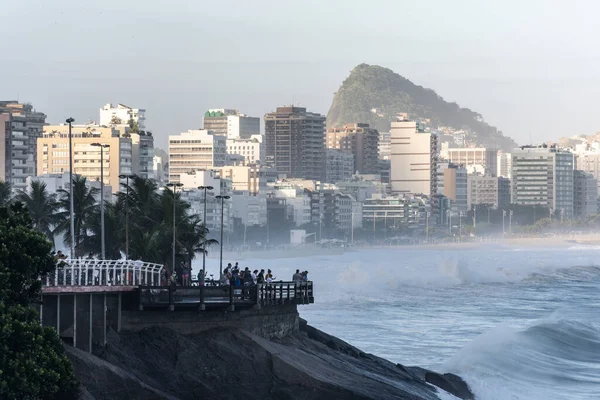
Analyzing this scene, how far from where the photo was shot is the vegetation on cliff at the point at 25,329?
1043 inches

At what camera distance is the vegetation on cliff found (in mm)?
26500

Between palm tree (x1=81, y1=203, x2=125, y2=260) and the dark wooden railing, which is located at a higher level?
palm tree (x1=81, y1=203, x2=125, y2=260)

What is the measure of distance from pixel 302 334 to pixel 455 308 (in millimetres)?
43280

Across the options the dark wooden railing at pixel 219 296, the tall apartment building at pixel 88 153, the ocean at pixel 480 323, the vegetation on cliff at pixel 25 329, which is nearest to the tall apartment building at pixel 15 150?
the tall apartment building at pixel 88 153

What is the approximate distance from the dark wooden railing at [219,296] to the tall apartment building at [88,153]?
448 ft

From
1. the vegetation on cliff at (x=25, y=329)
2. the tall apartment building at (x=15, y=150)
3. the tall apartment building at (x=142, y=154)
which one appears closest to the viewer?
the vegetation on cliff at (x=25, y=329)

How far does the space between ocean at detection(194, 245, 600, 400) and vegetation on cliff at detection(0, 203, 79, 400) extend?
18954 mm

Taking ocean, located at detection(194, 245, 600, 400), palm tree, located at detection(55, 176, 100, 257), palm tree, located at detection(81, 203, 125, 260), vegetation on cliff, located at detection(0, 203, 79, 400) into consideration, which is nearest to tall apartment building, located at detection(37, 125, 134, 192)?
ocean, located at detection(194, 245, 600, 400)

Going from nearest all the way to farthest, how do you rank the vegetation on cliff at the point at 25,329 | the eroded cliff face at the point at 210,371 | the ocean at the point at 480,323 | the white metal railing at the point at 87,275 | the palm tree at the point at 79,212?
the vegetation on cliff at the point at 25,329 < the eroded cliff face at the point at 210,371 < the white metal railing at the point at 87,275 < the ocean at the point at 480,323 < the palm tree at the point at 79,212

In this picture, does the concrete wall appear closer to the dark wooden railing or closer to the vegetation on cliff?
the dark wooden railing

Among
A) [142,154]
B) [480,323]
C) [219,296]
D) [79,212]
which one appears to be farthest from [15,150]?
[219,296]

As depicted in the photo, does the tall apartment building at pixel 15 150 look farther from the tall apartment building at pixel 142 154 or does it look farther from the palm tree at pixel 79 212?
the palm tree at pixel 79 212

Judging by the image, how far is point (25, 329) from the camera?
1061 inches

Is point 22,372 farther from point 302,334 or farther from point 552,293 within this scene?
point 552,293
